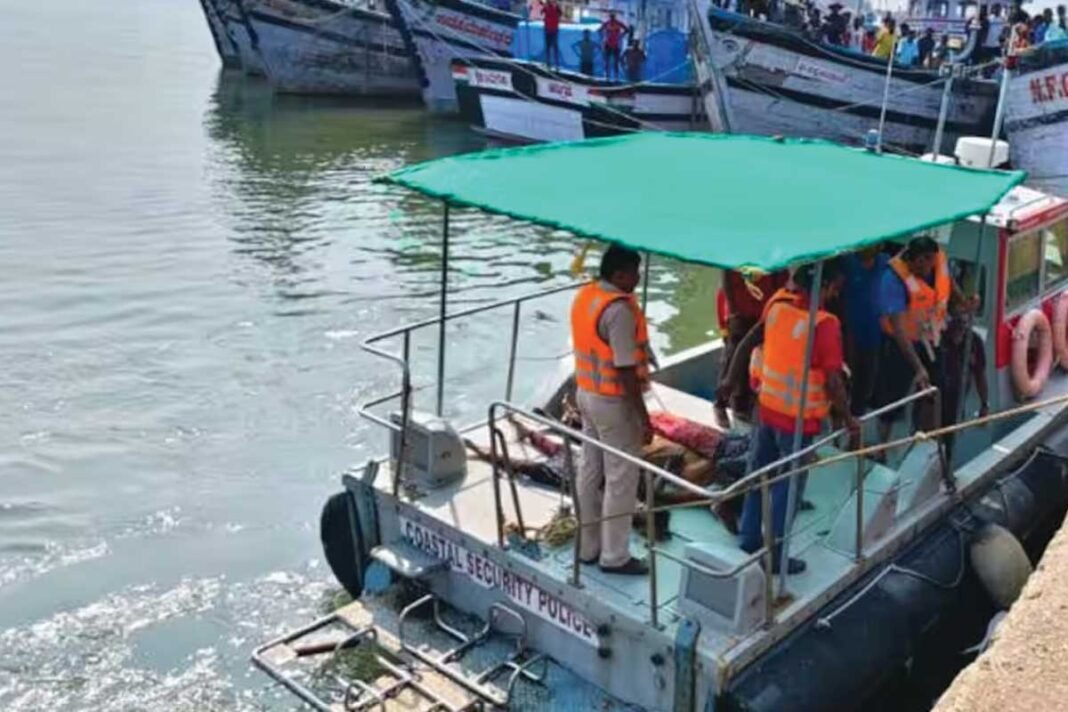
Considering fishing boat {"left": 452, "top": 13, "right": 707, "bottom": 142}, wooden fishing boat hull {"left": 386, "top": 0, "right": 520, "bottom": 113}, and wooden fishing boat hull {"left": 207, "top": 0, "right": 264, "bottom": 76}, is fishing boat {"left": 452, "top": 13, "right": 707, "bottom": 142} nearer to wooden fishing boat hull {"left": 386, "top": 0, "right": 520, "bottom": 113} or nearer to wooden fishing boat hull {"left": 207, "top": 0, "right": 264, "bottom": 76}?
wooden fishing boat hull {"left": 386, "top": 0, "right": 520, "bottom": 113}

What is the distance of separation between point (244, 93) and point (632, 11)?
11729mm

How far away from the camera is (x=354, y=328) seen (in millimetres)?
13852

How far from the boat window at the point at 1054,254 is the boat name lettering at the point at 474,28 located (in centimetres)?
2256

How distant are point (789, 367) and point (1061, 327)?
3.63 m

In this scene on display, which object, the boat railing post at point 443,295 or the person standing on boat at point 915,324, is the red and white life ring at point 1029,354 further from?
the boat railing post at point 443,295

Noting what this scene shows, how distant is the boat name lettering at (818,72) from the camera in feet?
78.3

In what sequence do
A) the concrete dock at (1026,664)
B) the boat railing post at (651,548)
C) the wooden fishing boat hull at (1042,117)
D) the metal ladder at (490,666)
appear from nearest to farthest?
the concrete dock at (1026,664) → the boat railing post at (651,548) → the metal ladder at (490,666) → the wooden fishing boat hull at (1042,117)

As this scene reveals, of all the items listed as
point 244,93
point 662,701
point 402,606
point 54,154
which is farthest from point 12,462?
point 244,93

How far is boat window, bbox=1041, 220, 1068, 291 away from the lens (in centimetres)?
800

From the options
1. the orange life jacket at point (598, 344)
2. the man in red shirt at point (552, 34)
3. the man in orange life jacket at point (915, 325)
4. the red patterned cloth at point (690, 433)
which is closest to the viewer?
the orange life jacket at point (598, 344)

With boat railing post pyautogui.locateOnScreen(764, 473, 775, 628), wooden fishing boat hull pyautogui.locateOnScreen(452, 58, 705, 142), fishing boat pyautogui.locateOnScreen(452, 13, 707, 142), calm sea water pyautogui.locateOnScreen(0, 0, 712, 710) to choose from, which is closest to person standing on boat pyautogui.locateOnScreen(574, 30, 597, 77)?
fishing boat pyautogui.locateOnScreen(452, 13, 707, 142)

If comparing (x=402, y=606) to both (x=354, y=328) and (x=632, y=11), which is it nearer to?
(x=354, y=328)

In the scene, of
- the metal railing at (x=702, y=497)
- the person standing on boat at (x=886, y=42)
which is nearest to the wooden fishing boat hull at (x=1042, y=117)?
the person standing on boat at (x=886, y=42)

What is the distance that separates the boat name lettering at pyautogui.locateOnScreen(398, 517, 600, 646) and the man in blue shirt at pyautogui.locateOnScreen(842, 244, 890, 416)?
1.98 metres
